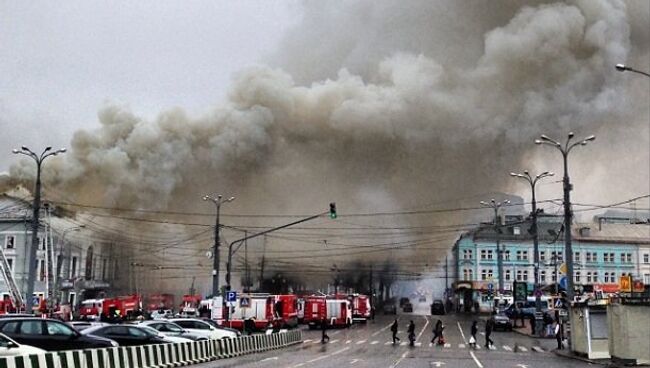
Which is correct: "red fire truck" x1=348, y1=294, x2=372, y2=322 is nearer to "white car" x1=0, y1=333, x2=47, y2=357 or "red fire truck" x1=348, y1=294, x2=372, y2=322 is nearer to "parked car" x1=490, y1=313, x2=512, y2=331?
"parked car" x1=490, y1=313, x2=512, y2=331

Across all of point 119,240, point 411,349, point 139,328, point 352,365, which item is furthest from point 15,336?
point 119,240

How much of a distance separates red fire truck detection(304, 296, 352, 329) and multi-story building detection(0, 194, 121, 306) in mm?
21763

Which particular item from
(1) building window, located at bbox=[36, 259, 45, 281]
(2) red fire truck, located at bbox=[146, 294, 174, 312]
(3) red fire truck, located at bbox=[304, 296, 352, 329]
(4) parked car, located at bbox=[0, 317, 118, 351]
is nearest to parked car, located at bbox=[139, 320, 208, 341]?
(4) parked car, located at bbox=[0, 317, 118, 351]

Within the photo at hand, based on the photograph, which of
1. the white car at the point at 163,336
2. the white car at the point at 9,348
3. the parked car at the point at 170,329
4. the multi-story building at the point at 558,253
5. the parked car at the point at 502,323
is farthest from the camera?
the multi-story building at the point at 558,253

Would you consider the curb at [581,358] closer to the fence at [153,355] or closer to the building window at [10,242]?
the fence at [153,355]

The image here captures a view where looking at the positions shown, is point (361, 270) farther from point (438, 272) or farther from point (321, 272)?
point (438, 272)

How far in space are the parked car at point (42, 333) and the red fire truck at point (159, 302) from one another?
48.6 m

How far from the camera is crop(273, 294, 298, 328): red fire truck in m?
49.8

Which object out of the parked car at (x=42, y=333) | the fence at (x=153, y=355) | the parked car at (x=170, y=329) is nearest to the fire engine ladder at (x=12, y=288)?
the parked car at (x=170, y=329)

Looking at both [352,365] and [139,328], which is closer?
[352,365]

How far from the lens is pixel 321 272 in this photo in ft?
309

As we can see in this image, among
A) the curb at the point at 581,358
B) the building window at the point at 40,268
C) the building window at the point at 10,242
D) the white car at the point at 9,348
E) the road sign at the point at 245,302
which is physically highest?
the building window at the point at 10,242

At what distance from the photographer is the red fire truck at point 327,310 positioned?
5688 centimetres

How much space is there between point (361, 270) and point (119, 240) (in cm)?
3643
